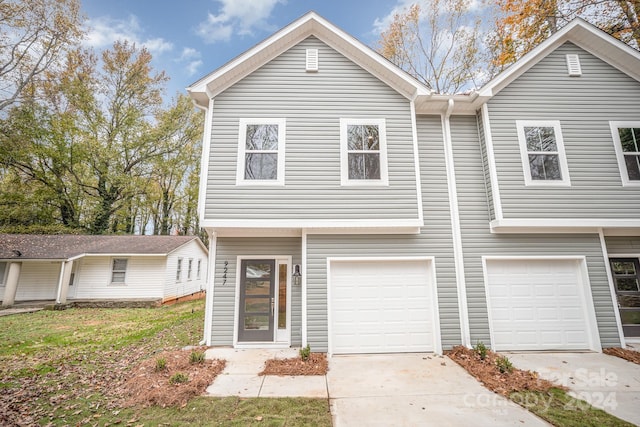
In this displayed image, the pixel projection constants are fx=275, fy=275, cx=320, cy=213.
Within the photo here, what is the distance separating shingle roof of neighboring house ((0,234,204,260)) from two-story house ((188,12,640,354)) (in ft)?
34.7

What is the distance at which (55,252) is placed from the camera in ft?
46.9

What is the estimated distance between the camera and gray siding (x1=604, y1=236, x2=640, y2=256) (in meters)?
7.25

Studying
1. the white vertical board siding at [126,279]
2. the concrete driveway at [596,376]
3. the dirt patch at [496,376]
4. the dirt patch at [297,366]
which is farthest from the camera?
the white vertical board siding at [126,279]

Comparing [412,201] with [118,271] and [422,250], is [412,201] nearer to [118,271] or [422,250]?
Answer: [422,250]

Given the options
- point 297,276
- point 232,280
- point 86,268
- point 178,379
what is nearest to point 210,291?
point 232,280

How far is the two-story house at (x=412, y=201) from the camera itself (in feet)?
21.6

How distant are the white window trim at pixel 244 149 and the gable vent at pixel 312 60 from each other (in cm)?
166

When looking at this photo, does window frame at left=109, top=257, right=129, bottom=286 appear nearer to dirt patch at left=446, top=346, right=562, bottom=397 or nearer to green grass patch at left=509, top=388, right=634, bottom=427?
dirt patch at left=446, top=346, right=562, bottom=397

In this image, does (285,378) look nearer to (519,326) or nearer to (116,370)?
(116,370)

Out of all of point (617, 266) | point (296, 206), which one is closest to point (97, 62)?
point (296, 206)

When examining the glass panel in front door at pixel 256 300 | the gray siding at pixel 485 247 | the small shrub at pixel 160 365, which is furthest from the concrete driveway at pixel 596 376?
the small shrub at pixel 160 365

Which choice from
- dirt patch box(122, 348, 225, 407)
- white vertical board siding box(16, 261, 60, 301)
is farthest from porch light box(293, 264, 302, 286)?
white vertical board siding box(16, 261, 60, 301)

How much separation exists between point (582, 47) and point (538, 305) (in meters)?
7.21

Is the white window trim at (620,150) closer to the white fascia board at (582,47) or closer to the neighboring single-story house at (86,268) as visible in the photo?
the white fascia board at (582,47)
